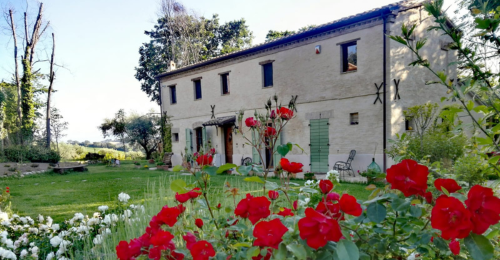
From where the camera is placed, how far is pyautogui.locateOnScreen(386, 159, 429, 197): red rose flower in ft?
2.54

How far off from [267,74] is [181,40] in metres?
10.8

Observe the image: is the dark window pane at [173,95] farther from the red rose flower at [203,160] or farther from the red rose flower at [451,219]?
the red rose flower at [451,219]

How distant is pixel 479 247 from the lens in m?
0.66

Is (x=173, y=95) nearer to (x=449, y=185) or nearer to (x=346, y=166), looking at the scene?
(x=346, y=166)

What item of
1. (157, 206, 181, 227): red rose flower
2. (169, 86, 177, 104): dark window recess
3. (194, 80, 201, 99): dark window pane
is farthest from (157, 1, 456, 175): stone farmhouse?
(157, 206, 181, 227): red rose flower

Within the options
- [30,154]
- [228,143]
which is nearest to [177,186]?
[228,143]

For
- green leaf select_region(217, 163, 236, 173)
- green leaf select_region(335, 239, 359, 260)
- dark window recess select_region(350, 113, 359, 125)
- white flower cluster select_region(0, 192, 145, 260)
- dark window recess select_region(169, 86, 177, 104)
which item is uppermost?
dark window recess select_region(169, 86, 177, 104)

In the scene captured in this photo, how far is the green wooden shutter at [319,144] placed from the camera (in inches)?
360

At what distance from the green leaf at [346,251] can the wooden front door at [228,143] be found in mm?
11370

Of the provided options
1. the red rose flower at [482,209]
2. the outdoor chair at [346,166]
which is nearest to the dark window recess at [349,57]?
the outdoor chair at [346,166]

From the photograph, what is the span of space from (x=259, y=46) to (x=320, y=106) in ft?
11.8

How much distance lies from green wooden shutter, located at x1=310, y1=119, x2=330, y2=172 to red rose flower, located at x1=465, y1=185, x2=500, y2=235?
8.70 meters

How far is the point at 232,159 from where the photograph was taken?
12.0m

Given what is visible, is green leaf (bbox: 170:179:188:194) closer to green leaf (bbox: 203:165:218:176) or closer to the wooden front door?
green leaf (bbox: 203:165:218:176)
